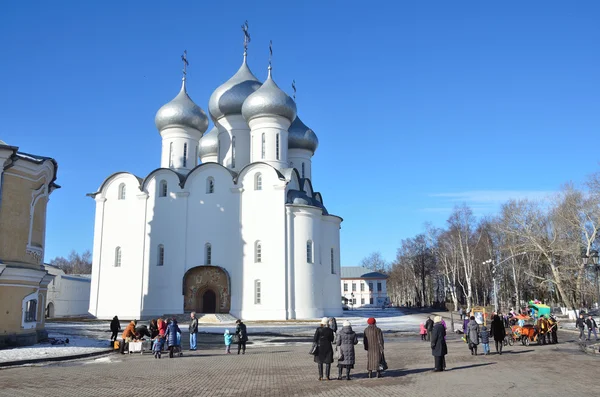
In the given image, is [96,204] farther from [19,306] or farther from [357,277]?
[357,277]

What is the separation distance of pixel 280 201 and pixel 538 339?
64.6ft

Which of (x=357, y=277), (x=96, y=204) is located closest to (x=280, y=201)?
(x=96, y=204)

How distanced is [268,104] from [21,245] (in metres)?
22.1

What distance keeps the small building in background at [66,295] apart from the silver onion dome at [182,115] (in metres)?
16.5

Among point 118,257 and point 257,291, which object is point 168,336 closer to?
point 257,291

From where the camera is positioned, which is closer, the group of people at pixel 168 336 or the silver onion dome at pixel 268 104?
the group of people at pixel 168 336

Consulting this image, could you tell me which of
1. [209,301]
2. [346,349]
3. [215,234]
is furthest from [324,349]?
[209,301]

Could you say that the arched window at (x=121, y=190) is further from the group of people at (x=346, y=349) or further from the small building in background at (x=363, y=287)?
the small building in background at (x=363, y=287)

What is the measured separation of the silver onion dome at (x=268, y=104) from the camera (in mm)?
37469

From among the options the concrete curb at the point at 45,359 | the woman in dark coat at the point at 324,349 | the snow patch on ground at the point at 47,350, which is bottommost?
the concrete curb at the point at 45,359

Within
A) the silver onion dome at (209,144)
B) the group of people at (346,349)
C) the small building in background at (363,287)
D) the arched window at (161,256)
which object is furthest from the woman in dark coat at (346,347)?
the small building in background at (363,287)

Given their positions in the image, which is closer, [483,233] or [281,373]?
[281,373]

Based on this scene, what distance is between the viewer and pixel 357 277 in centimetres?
8844

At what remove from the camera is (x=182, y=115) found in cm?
3897
